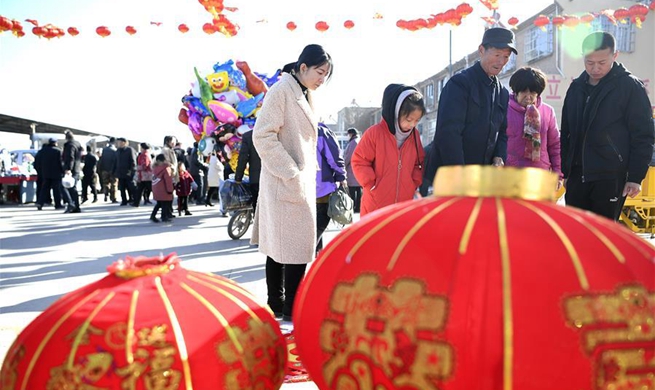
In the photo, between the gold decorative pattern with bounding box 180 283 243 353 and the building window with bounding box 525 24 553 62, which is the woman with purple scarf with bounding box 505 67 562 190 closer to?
the gold decorative pattern with bounding box 180 283 243 353

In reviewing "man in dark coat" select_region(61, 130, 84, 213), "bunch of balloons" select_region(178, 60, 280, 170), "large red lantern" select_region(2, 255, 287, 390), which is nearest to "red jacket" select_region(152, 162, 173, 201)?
"bunch of balloons" select_region(178, 60, 280, 170)

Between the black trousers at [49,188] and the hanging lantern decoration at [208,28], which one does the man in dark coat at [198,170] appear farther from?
the black trousers at [49,188]

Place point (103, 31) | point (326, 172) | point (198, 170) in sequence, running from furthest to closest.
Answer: point (198, 170), point (103, 31), point (326, 172)

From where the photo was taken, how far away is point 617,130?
343 cm

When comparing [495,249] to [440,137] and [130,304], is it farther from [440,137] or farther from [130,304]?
[440,137]

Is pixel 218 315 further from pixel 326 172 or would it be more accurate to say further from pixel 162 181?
pixel 162 181

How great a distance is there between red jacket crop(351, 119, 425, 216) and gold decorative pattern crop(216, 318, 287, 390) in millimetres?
1894

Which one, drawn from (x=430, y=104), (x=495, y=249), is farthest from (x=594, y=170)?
(x=430, y=104)

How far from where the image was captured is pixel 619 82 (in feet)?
11.2

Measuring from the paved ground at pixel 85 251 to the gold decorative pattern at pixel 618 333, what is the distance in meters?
1.35

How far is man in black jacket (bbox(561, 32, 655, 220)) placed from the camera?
338 centimetres

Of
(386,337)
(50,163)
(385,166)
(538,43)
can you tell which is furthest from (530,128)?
(538,43)

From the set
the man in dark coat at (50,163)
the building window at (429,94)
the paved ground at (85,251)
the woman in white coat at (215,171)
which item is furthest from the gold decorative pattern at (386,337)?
the building window at (429,94)

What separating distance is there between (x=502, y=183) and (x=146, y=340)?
94 centimetres
